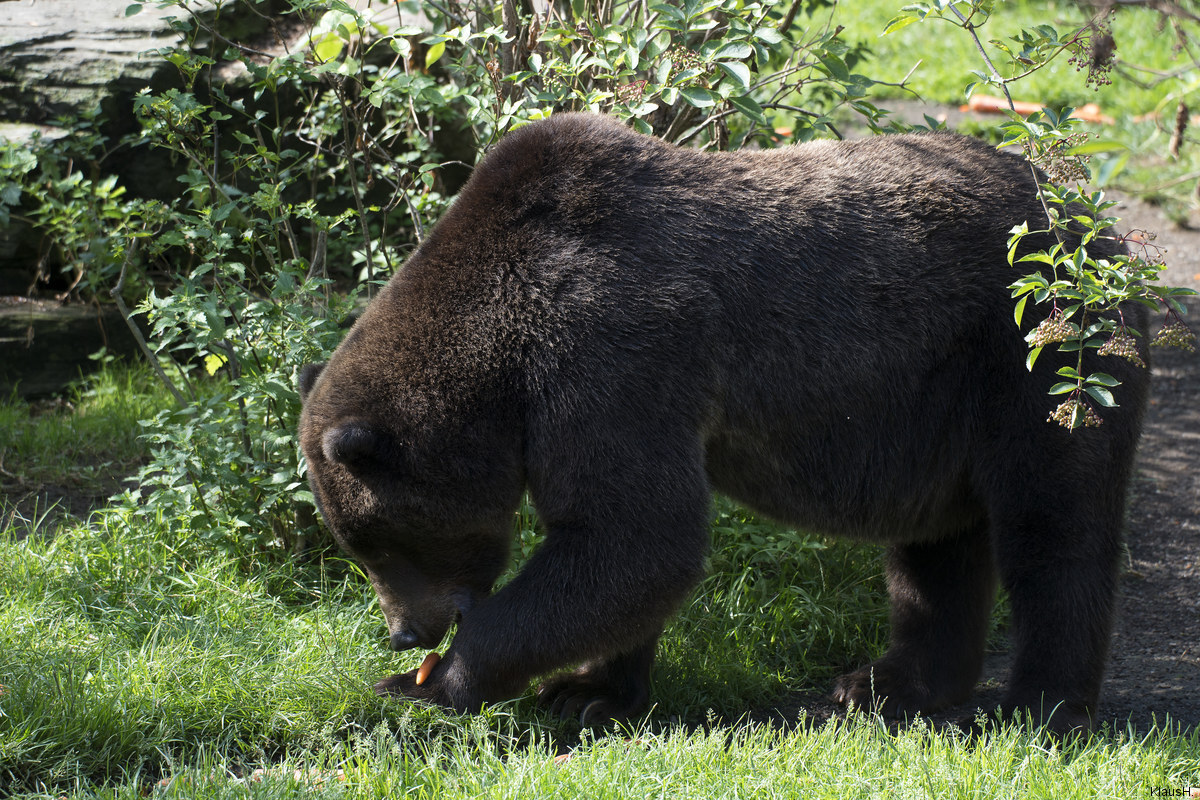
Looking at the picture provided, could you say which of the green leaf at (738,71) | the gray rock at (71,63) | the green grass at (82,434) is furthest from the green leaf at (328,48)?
the gray rock at (71,63)

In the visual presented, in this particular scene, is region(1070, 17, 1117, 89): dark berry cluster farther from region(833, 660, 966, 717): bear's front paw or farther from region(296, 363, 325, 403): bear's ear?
region(296, 363, 325, 403): bear's ear

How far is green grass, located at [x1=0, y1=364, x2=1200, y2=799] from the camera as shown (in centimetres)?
331

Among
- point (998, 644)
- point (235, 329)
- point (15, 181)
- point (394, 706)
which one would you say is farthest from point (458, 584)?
point (15, 181)

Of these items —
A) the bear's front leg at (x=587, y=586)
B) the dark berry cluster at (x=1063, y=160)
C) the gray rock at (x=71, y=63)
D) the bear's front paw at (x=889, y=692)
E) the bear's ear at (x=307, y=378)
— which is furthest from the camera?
the gray rock at (x=71, y=63)

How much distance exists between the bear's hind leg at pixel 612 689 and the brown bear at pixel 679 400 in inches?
1.8

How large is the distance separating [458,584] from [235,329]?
1.63 m

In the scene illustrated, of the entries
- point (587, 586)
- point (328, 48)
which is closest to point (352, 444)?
point (587, 586)

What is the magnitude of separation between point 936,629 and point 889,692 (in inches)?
12.4

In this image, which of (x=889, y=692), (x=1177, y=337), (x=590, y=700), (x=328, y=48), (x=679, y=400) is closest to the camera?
Result: (x=1177, y=337)

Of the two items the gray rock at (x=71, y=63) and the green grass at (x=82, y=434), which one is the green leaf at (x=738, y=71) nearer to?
the green grass at (x=82, y=434)

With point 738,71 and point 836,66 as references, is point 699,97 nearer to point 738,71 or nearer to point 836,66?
point 738,71

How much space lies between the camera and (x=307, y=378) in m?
4.25

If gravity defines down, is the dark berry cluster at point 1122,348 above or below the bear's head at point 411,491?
above

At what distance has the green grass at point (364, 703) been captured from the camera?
331 cm
